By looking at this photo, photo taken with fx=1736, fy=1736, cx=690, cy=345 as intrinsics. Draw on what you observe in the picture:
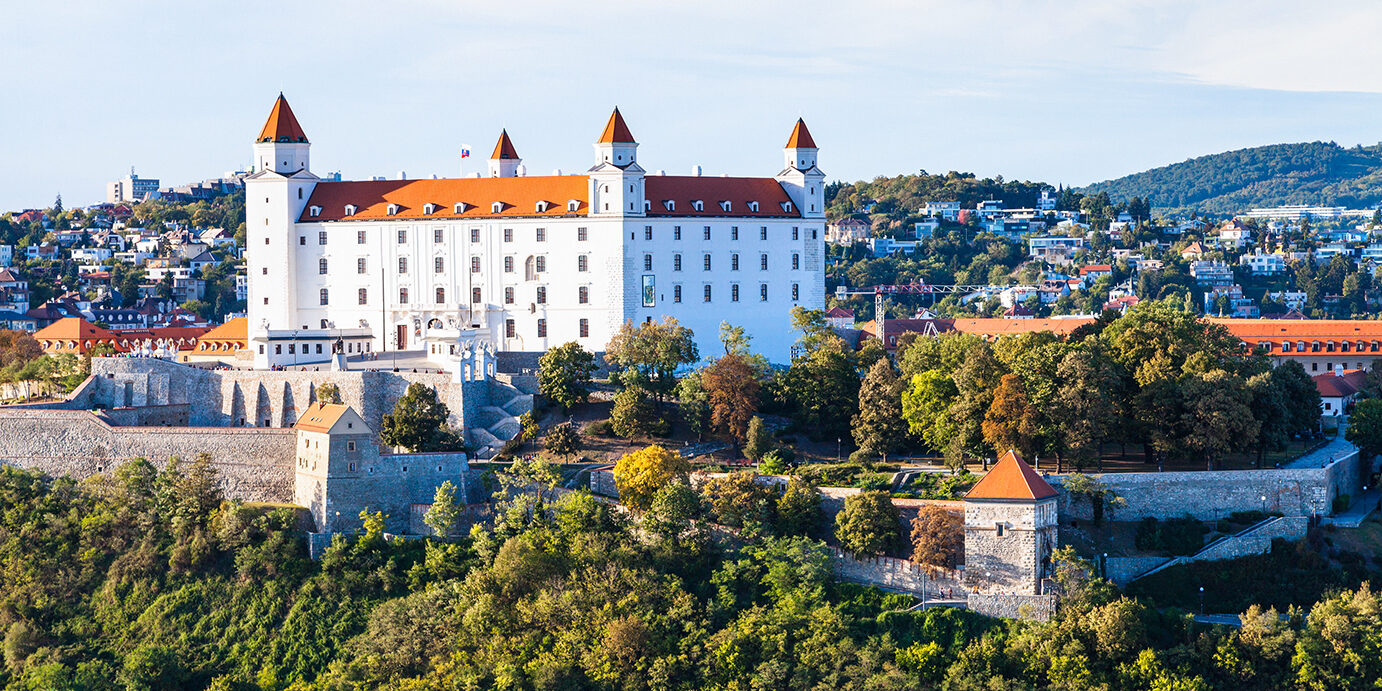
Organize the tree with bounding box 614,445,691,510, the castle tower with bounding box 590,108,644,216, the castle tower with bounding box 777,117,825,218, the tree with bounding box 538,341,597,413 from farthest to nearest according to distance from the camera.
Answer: the castle tower with bounding box 777,117,825,218 < the castle tower with bounding box 590,108,644,216 < the tree with bounding box 538,341,597,413 < the tree with bounding box 614,445,691,510

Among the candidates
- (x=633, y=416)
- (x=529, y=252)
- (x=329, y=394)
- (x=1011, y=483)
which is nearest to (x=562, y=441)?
(x=633, y=416)

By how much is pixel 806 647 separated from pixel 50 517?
25706 mm

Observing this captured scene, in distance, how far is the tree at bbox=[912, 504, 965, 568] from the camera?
160 feet

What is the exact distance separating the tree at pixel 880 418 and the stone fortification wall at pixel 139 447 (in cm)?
1843

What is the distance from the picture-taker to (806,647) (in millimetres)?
46750

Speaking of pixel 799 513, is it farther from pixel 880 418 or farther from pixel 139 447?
pixel 139 447

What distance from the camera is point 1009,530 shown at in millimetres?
48469

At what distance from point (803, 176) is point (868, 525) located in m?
25.2

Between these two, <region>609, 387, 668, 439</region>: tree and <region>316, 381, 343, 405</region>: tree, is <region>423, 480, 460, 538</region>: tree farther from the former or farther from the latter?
<region>316, 381, 343, 405</region>: tree

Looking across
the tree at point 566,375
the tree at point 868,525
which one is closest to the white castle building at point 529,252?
the tree at point 566,375

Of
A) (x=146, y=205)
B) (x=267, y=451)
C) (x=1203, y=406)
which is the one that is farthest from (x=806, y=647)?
(x=146, y=205)

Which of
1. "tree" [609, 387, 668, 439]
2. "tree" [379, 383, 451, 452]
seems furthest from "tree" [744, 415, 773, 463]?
"tree" [379, 383, 451, 452]

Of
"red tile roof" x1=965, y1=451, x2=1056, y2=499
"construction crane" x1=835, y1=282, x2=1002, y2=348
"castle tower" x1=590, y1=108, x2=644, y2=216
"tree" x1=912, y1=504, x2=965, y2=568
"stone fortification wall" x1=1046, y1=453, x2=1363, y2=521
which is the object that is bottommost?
"tree" x1=912, y1=504, x2=965, y2=568

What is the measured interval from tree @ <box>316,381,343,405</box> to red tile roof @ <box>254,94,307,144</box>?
15289mm
